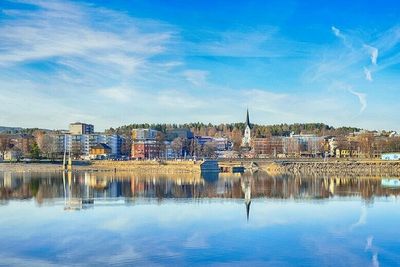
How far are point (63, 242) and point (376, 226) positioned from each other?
14.0 meters

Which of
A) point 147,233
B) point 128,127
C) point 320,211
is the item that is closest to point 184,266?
point 147,233

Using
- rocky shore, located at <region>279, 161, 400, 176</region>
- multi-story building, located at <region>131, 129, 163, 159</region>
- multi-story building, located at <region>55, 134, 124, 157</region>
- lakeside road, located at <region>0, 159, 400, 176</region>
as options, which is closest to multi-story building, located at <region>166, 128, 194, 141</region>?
multi-story building, located at <region>55, 134, 124, 157</region>

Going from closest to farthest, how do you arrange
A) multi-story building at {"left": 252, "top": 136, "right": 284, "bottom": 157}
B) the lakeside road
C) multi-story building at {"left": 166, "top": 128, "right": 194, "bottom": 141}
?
the lakeside road, multi-story building at {"left": 252, "top": 136, "right": 284, "bottom": 157}, multi-story building at {"left": 166, "top": 128, "right": 194, "bottom": 141}

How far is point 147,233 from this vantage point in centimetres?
2283

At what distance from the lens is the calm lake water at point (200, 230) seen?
1802 centimetres

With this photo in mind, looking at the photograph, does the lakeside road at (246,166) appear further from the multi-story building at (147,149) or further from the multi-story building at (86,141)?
the multi-story building at (86,141)

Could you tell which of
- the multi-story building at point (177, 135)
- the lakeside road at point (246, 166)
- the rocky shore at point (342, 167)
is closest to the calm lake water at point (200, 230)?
the rocky shore at point (342, 167)

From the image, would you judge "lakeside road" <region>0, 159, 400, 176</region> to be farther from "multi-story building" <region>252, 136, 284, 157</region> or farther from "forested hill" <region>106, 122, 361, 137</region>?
"forested hill" <region>106, 122, 361, 137</region>

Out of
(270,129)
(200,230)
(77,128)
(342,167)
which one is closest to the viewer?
(200,230)

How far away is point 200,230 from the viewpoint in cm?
2369

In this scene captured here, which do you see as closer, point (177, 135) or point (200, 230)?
point (200, 230)

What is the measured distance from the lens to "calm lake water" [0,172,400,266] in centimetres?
1802

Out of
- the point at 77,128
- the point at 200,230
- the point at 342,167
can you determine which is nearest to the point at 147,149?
the point at 77,128

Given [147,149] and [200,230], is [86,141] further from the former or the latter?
[200,230]
